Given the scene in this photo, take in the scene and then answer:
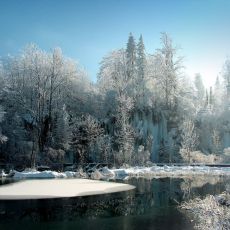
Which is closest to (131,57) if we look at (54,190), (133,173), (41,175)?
(133,173)

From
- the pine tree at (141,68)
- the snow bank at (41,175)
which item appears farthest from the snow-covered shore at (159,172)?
the pine tree at (141,68)

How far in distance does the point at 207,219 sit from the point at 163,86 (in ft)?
152

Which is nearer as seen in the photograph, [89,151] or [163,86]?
[89,151]

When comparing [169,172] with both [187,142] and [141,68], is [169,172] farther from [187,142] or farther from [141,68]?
[141,68]

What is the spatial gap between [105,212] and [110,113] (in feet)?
128

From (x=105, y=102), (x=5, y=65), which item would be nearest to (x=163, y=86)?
(x=105, y=102)

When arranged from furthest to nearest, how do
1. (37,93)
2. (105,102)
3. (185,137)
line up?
(105,102)
(37,93)
(185,137)

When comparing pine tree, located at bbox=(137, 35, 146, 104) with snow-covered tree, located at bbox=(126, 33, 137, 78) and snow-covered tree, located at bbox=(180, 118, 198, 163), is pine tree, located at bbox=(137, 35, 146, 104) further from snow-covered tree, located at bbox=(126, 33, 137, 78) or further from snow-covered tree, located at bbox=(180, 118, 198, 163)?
snow-covered tree, located at bbox=(180, 118, 198, 163)

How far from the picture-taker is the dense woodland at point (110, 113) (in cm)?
4872

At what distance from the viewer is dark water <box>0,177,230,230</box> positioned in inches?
625

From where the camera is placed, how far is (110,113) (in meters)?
57.3

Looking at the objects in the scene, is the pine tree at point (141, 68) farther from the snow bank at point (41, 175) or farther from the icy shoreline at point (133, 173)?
the snow bank at point (41, 175)

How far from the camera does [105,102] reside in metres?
58.1

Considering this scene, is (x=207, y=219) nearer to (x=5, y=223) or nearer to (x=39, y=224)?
(x=39, y=224)
